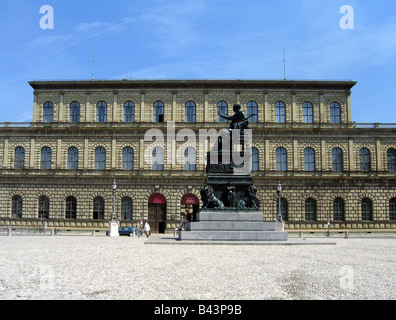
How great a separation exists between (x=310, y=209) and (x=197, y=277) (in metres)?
37.7

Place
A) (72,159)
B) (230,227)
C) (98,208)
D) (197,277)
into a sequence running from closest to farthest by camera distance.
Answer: (197,277)
(230,227)
(98,208)
(72,159)

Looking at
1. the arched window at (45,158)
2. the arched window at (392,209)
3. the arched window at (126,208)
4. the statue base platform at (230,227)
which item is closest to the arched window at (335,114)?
the arched window at (392,209)

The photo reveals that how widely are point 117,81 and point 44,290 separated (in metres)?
40.7

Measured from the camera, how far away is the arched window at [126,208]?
46469 mm

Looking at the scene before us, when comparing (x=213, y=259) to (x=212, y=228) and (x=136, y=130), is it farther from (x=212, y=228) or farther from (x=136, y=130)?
(x=136, y=130)

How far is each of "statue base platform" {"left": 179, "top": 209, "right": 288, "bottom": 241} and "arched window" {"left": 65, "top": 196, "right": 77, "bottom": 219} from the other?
28.0m

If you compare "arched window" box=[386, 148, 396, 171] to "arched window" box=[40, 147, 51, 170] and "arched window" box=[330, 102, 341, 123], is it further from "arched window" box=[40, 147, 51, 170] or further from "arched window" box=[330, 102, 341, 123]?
"arched window" box=[40, 147, 51, 170]

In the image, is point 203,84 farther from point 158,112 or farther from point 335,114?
point 335,114

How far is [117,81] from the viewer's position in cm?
4788

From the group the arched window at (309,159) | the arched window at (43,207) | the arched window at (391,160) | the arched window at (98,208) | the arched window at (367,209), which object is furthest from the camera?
the arched window at (391,160)

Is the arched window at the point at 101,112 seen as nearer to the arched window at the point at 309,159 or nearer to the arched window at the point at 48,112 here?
the arched window at the point at 48,112

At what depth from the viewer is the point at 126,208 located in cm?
4662

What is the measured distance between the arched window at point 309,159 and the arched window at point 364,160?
16.5 feet

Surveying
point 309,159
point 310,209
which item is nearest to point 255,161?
point 309,159
